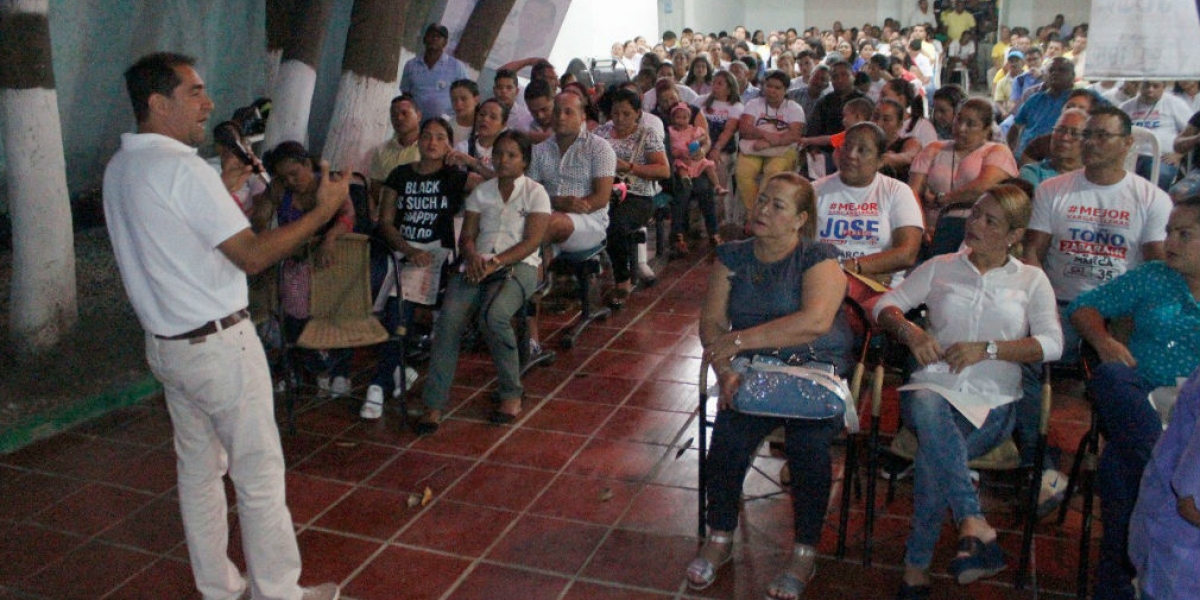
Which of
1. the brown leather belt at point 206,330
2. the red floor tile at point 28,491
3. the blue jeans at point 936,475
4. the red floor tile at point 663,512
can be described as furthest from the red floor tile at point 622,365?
the brown leather belt at point 206,330

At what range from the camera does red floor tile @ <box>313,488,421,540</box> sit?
3566 millimetres

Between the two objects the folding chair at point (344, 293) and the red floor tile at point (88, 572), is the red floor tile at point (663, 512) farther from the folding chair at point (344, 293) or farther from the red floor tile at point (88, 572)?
the red floor tile at point (88, 572)

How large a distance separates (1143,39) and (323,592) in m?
2.91

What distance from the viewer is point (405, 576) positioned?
326 centimetres

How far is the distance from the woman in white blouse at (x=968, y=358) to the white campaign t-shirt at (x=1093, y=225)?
2.32 feet

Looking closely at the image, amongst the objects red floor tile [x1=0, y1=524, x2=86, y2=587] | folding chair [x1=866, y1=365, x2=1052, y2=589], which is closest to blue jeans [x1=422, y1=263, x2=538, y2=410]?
red floor tile [x1=0, y1=524, x2=86, y2=587]

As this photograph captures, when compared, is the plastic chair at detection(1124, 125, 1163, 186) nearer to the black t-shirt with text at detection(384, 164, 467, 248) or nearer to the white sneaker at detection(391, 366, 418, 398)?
the black t-shirt with text at detection(384, 164, 467, 248)

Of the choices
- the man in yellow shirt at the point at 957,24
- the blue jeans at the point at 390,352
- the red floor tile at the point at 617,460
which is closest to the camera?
the red floor tile at the point at 617,460

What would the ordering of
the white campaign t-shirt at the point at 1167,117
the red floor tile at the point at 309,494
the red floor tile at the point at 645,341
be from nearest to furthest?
the red floor tile at the point at 309,494 → the red floor tile at the point at 645,341 → the white campaign t-shirt at the point at 1167,117

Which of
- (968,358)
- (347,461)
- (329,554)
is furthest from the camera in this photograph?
(347,461)

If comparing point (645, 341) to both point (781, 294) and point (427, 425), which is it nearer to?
point (427, 425)

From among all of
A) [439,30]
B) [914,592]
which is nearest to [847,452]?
[914,592]

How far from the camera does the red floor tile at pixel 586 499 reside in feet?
11.9

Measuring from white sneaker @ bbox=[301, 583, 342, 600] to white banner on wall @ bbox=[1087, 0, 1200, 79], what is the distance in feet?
8.99
